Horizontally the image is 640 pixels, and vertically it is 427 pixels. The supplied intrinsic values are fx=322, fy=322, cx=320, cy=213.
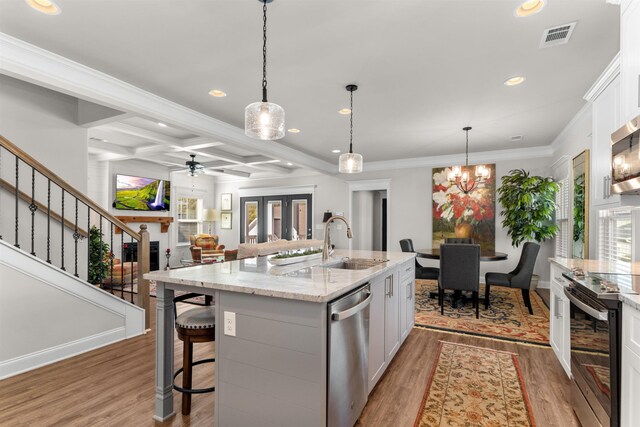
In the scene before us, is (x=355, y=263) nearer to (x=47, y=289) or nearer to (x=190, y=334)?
(x=190, y=334)

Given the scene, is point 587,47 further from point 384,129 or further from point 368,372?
point 368,372

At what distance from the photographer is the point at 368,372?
2.24 metres

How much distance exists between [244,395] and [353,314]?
29.8 inches

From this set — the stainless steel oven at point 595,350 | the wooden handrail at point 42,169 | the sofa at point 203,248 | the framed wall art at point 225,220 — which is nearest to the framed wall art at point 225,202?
the framed wall art at point 225,220

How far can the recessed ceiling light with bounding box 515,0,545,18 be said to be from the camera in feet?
6.87

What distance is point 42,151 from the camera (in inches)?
147

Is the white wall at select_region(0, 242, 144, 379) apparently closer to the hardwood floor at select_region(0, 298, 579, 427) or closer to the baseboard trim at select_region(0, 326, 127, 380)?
the baseboard trim at select_region(0, 326, 127, 380)

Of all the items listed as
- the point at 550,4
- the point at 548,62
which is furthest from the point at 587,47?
the point at 550,4

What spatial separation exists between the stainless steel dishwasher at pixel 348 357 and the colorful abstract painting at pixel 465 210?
5.19 meters

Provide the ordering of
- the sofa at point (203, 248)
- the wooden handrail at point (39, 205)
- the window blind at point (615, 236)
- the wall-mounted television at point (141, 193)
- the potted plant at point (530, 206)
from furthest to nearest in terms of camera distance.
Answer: the sofa at point (203, 248) < the wall-mounted television at point (141, 193) < the potted plant at point (530, 206) < the wooden handrail at point (39, 205) < the window blind at point (615, 236)

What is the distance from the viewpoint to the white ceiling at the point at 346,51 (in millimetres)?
2203

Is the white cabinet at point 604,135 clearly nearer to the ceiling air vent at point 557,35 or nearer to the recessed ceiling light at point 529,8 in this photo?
the ceiling air vent at point 557,35

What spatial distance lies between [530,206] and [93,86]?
6.17 m

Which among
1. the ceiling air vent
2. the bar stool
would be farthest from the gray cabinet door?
the ceiling air vent
